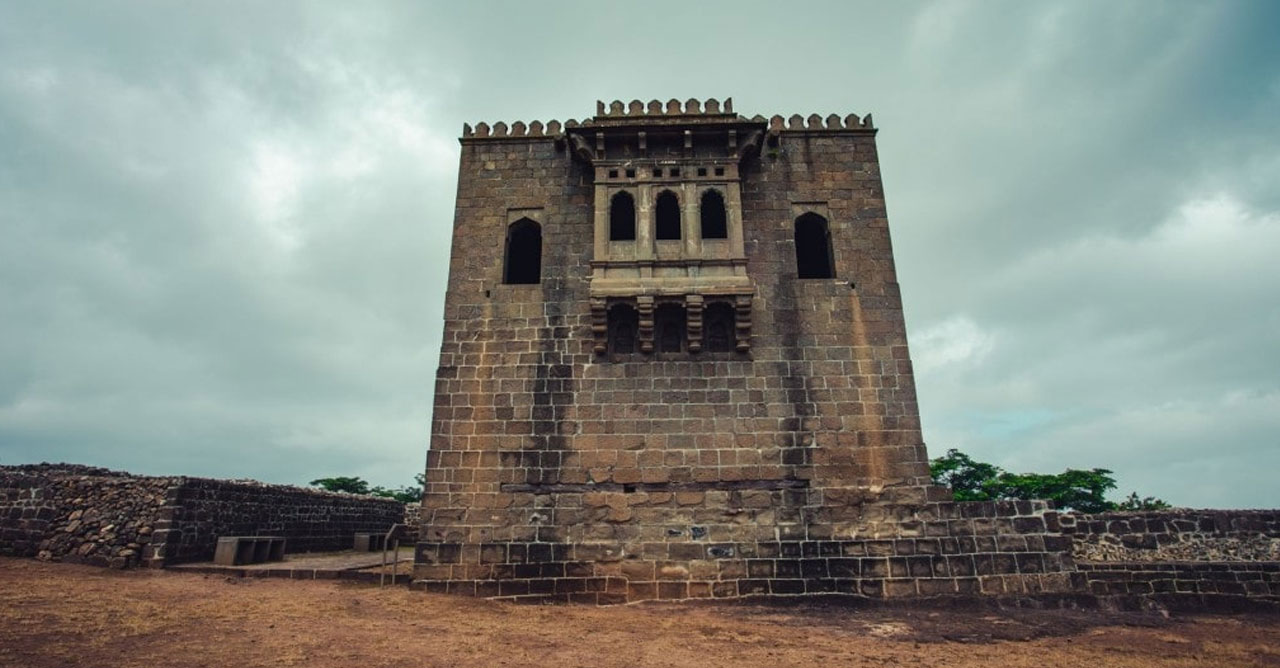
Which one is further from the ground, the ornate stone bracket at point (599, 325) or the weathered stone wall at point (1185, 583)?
the ornate stone bracket at point (599, 325)

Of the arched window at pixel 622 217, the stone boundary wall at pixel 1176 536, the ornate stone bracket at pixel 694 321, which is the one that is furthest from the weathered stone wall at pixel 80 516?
the stone boundary wall at pixel 1176 536

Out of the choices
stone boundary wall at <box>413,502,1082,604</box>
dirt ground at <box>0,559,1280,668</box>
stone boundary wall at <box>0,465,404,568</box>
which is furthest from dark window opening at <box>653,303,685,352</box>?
stone boundary wall at <box>0,465,404,568</box>

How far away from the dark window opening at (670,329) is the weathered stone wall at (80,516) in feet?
32.4

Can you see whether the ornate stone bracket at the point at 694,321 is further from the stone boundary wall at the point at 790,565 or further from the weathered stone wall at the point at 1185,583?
the weathered stone wall at the point at 1185,583

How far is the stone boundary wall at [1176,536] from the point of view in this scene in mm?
12062

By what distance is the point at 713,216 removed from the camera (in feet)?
44.2

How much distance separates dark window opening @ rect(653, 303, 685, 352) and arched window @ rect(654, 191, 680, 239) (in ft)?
6.16

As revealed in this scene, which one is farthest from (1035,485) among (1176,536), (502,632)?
(502,632)

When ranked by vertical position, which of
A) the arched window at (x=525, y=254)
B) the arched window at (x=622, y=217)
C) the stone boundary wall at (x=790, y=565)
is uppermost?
the arched window at (x=622, y=217)

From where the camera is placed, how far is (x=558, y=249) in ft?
43.1

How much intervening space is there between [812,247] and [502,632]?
10224 mm

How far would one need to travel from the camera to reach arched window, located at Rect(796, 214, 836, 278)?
45.3 ft

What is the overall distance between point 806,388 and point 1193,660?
6.34 meters

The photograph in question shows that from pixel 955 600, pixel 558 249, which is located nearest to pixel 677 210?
pixel 558 249
